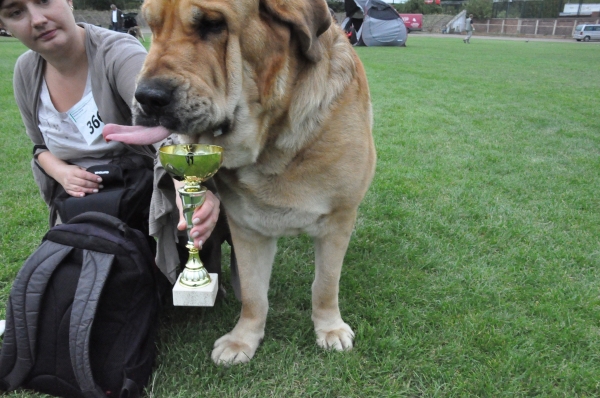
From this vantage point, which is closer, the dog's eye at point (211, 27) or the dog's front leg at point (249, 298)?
the dog's eye at point (211, 27)

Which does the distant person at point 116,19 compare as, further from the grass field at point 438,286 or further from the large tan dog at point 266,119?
the large tan dog at point 266,119

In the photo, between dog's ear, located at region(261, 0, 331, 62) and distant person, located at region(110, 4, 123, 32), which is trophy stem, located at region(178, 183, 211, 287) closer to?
dog's ear, located at region(261, 0, 331, 62)

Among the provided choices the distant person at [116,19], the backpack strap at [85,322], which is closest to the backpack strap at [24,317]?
the backpack strap at [85,322]

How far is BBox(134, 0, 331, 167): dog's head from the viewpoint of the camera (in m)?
1.22

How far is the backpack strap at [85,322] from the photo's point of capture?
4.69 feet

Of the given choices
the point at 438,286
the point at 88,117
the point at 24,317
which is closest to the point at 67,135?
the point at 88,117

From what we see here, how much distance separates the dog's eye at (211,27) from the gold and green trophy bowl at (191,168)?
338 mm

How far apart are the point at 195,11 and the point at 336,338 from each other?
1.33 meters

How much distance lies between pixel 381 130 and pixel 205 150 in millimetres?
4050

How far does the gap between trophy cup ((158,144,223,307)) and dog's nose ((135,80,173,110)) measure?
0.20 m

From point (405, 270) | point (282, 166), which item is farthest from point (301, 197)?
point (405, 270)

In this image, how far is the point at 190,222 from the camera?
1.52m

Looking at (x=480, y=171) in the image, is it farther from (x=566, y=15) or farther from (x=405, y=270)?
(x=566, y=15)

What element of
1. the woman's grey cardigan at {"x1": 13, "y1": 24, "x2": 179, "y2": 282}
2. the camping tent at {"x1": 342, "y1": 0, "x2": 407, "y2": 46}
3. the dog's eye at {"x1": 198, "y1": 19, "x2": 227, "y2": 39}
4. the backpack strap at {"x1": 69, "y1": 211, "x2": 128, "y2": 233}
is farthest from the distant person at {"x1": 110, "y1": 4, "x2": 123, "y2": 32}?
the dog's eye at {"x1": 198, "y1": 19, "x2": 227, "y2": 39}
